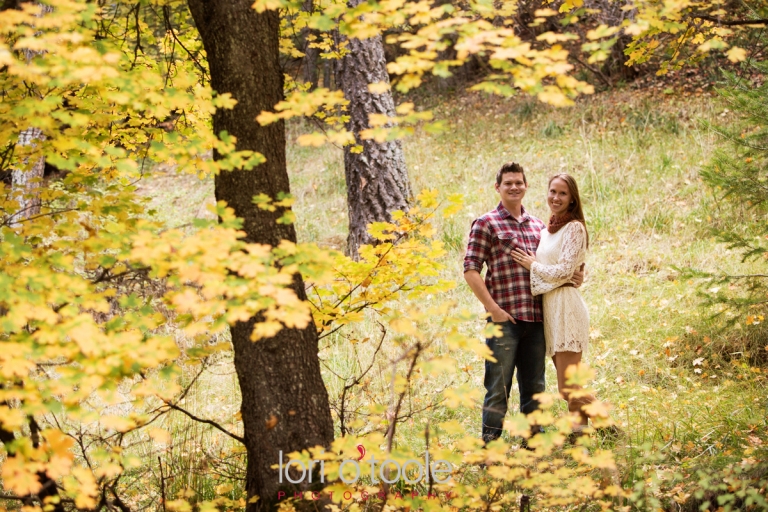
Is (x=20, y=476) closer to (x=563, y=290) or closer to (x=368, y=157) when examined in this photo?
(x=563, y=290)

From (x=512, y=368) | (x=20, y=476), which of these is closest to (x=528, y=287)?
(x=512, y=368)

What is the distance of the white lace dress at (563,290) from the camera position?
3.75m

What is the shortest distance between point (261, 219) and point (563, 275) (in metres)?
1.83

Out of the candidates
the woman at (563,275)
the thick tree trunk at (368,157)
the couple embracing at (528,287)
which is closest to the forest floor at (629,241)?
the couple embracing at (528,287)

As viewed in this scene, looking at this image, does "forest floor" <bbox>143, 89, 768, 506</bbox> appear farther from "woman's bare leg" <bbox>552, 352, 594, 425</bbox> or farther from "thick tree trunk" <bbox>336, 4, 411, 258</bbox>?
"thick tree trunk" <bbox>336, 4, 411, 258</bbox>

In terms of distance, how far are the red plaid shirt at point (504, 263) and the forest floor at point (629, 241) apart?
1.82 ft

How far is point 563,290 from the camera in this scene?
12.6 ft

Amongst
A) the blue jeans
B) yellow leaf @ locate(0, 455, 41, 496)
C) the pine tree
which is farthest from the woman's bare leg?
yellow leaf @ locate(0, 455, 41, 496)

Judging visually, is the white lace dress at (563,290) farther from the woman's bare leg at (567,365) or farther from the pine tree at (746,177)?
the pine tree at (746,177)

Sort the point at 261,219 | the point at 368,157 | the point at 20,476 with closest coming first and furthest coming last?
the point at 20,476 → the point at 261,219 → the point at 368,157

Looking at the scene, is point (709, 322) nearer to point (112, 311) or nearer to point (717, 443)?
point (717, 443)

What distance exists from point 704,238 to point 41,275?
6.42m


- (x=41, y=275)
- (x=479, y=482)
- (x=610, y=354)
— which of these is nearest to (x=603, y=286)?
(x=610, y=354)

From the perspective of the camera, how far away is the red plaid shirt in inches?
154
